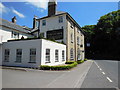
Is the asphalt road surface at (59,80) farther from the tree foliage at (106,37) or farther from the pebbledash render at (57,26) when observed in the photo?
the tree foliage at (106,37)

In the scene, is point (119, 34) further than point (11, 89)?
Yes

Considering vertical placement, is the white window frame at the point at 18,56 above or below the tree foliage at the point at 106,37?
below

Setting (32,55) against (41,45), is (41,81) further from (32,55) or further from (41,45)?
(32,55)

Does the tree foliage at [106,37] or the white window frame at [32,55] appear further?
the tree foliage at [106,37]

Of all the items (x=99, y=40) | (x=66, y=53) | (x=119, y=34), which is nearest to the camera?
(x=66, y=53)

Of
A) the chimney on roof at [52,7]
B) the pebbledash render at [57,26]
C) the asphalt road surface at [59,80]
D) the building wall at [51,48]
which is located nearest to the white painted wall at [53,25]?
the pebbledash render at [57,26]

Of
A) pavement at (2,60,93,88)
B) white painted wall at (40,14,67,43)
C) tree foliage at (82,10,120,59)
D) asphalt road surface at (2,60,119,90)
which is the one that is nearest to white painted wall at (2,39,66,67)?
asphalt road surface at (2,60,119,90)

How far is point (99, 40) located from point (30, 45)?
42.1 m

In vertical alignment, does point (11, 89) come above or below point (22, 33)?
below

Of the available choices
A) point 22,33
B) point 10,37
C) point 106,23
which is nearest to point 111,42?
point 106,23

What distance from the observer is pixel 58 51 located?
1688 centimetres

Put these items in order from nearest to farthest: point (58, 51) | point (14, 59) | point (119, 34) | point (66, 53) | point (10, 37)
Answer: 1. point (14, 59)
2. point (58, 51)
3. point (10, 37)
4. point (66, 53)
5. point (119, 34)

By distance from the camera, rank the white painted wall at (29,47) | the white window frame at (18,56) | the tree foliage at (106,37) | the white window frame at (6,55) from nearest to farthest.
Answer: the white painted wall at (29,47) → the white window frame at (18,56) → the white window frame at (6,55) → the tree foliage at (106,37)

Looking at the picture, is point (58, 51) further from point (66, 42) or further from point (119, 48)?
point (119, 48)
